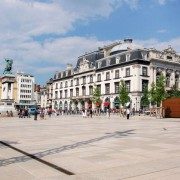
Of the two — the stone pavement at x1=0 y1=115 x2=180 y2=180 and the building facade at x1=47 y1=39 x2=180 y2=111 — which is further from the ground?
the building facade at x1=47 y1=39 x2=180 y2=111

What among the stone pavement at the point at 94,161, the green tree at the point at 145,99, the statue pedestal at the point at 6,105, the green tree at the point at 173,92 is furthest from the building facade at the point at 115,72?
the stone pavement at the point at 94,161

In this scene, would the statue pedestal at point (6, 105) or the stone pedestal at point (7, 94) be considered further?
the stone pedestal at point (7, 94)

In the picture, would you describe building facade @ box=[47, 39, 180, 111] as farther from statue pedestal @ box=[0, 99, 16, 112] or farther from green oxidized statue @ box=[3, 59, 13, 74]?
statue pedestal @ box=[0, 99, 16, 112]

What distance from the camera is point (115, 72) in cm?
8788

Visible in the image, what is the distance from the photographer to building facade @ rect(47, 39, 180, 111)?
81000 mm

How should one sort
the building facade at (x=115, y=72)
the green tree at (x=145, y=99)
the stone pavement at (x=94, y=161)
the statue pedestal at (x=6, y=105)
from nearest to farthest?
the stone pavement at (x=94, y=161), the statue pedestal at (x=6, y=105), the green tree at (x=145, y=99), the building facade at (x=115, y=72)

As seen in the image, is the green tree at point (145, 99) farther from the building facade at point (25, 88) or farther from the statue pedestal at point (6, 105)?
the building facade at point (25, 88)

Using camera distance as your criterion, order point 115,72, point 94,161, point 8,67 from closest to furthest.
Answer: point 94,161 < point 8,67 < point 115,72

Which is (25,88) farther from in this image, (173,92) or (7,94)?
(7,94)

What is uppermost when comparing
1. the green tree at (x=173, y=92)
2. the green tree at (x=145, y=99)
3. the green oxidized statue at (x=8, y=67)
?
the green oxidized statue at (x=8, y=67)

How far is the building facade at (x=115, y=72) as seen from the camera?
81.0 meters

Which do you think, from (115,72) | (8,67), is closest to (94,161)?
(8,67)

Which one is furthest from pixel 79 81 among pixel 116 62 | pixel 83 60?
pixel 116 62

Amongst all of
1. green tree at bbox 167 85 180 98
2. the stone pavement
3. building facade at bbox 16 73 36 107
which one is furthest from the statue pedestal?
building facade at bbox 16 73 36 107
